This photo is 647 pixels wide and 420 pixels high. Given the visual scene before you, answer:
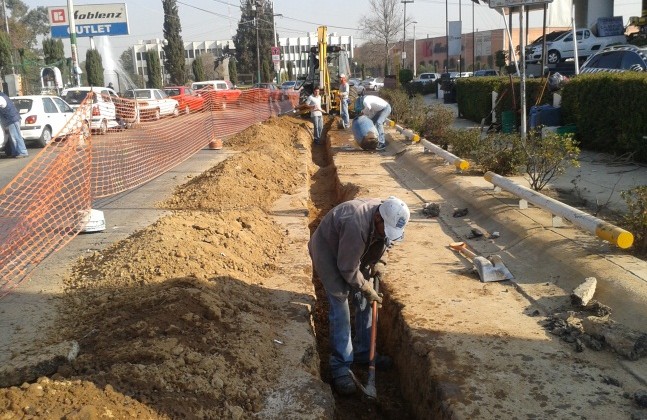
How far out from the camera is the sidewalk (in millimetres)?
8078

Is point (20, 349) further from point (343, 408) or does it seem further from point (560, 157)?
point (560, 157)

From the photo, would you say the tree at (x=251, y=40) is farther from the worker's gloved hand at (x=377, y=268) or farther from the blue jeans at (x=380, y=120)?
the worker's gloved hand at (x=377, y=268)

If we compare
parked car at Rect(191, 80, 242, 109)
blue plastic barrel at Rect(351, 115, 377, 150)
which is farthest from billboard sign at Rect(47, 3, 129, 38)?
blue plastic barrel at Rect(351, 115, 377, 150)

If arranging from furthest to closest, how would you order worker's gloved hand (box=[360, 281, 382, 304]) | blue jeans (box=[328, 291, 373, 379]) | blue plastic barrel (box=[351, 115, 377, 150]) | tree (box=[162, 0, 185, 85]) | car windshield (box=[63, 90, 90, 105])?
tree (box=[162, 0, 185, 85]) → car windshield (box=[63, 90, 90, 105]) → blue plastic barrel (box=[351, 115, 377, 150]) → blue jeans (box=[328, 291, 373, 379]) → worker's gloved hand (box=[360, 281, 382, 304])

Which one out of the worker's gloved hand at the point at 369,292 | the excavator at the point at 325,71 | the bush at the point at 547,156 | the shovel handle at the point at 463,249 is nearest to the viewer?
the worker's gloved hand at the point at 369,292

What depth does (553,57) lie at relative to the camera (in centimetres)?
2617

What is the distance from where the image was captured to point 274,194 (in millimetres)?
10492

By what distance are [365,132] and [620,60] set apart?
6584 mm

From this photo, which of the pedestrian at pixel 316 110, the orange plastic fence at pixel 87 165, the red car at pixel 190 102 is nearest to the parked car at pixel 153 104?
the orange plastic fence at pixel 87 165

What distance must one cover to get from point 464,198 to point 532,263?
2.95 m

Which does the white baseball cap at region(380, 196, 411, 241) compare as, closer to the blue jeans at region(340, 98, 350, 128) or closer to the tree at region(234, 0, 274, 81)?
the blue jeans at region(340, 98, 350, 128)

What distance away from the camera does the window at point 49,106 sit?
17.2 m

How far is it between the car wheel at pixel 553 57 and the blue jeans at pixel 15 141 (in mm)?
20896

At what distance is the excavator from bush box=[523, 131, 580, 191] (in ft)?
46.1
